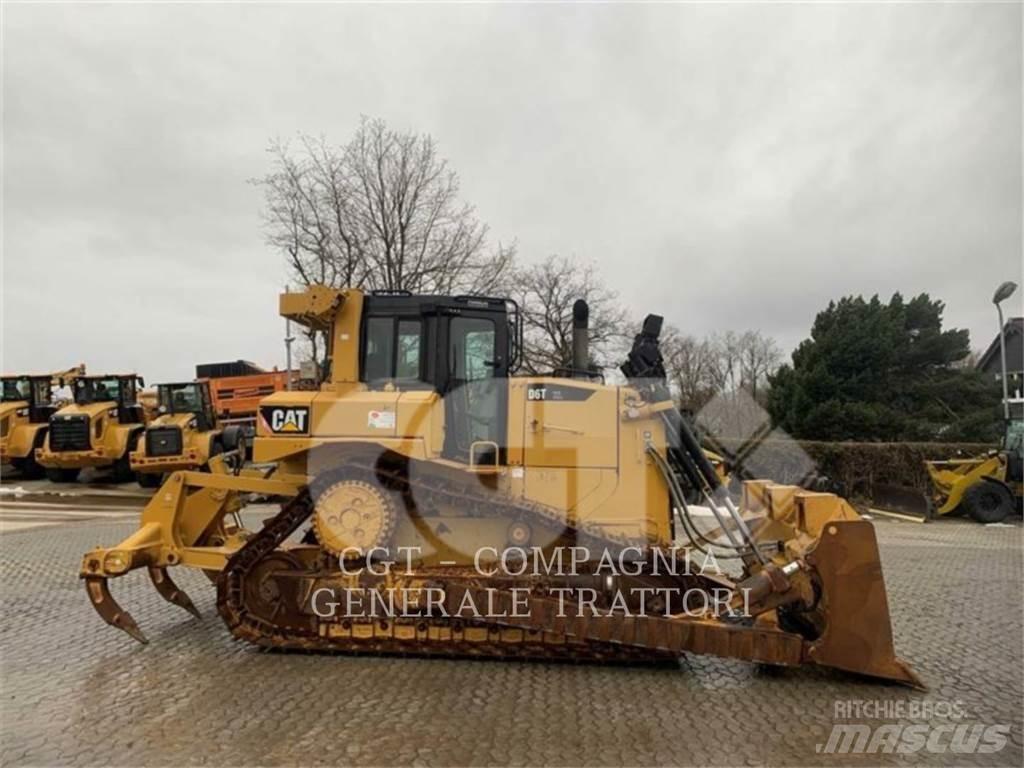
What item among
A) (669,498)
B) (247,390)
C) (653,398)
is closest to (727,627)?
(669,498)

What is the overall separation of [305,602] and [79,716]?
1630mm

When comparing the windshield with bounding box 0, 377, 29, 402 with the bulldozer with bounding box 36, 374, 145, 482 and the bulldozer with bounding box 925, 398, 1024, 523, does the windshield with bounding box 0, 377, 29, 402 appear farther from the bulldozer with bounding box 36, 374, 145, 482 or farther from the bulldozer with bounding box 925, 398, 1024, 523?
the bulldozer with bounding box 925, 398, 1024, 523

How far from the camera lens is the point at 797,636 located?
5.02m

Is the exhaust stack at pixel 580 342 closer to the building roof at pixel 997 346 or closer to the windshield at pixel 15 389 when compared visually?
the windshield at pixel 15 389

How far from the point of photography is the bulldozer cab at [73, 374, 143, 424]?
1914cm

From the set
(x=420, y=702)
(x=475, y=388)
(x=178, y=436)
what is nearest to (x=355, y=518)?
(x=475, y=388)

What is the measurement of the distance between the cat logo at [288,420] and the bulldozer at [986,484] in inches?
642

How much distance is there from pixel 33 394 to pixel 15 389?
74 centimetres

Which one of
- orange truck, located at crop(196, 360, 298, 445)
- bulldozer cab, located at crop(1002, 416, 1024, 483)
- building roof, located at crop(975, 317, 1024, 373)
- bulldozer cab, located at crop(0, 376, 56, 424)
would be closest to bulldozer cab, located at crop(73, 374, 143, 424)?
bulldozer cab, located at crop(0, 376, 56, 424)

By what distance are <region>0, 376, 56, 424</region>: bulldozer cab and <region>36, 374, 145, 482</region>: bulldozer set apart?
1014 mm

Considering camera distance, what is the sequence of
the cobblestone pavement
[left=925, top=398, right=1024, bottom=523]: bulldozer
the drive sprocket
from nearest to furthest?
1. the cobblestone pavement
2. the drive sprocket
3. [left=925, top=398, right=1024, bottom=523]: bulldozer

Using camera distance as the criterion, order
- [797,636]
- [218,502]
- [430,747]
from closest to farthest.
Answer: [430,747]
[797,636]
[218,502]

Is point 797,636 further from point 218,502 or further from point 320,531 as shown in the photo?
point 218,502

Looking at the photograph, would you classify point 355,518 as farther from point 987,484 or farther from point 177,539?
point 987,484
